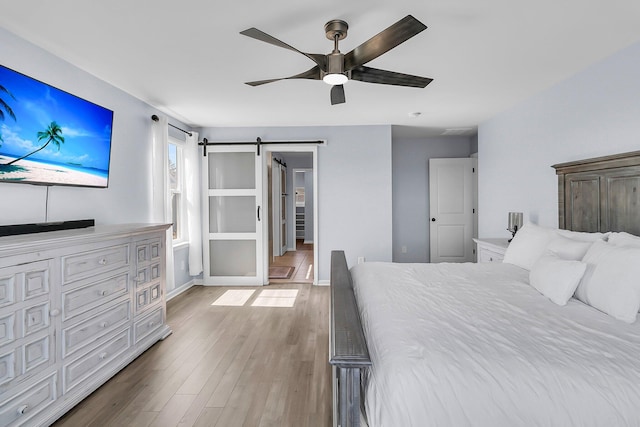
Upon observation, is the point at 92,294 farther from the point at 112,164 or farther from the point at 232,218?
the point at 232,218

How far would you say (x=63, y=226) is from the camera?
7.64 feet

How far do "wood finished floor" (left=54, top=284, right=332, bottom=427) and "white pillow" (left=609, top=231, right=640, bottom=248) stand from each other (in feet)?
6.77

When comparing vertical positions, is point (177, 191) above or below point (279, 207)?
above

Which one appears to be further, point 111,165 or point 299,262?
point 299,262

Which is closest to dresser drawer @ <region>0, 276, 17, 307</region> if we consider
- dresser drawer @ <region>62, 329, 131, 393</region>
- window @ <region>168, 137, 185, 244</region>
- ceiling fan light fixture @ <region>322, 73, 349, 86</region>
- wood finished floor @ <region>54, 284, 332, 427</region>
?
dresser drawer @ <region>62, 329, 131, 393</region>

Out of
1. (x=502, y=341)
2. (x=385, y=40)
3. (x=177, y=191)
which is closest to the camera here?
(x=502, y=341)

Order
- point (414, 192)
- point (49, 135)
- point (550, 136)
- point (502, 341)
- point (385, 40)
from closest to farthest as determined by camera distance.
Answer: point (502, 341) → point (385, 40) → point (49, 135) → point (550, 136) → point (414, 192)

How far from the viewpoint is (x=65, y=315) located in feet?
6.34

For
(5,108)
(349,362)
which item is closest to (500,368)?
(349,362)

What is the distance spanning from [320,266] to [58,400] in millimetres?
3314

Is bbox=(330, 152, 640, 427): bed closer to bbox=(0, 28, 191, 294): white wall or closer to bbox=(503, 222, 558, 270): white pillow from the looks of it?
bbox=(503, 222, 558, 270): white pillow

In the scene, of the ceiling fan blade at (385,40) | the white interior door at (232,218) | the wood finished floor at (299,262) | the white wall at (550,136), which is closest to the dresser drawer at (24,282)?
the ceiling fan blade at (385,40)

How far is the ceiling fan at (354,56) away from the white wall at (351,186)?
2.40 meters

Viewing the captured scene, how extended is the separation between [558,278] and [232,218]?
4096 millimetres
